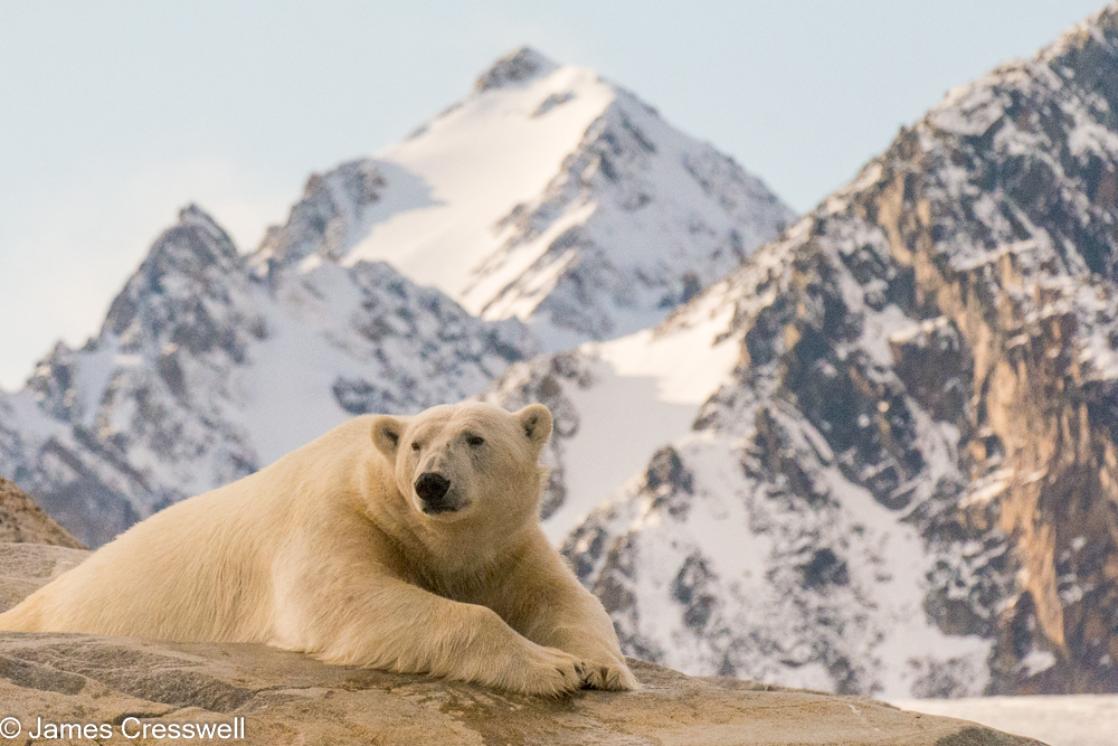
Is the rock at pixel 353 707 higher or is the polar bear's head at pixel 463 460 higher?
the polar bear's head at pixel 463 460

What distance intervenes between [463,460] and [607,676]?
1.41 m

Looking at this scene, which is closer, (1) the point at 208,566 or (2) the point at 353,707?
(2) the point at 353,707

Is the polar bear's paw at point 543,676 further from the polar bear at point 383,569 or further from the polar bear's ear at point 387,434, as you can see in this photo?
the polar bear's ear at point 387,434

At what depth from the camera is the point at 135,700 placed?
317 inches

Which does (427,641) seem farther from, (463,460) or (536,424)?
(536,424)

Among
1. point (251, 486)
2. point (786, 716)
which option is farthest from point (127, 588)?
point (786, 716)

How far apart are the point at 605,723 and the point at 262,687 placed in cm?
170

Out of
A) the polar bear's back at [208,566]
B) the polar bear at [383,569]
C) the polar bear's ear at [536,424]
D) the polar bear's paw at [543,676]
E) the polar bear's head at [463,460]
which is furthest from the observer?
the polar bear's ear at [536,424]

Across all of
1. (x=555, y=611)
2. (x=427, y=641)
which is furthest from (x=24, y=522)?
(x=427, y=641)

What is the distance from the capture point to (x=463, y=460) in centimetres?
930

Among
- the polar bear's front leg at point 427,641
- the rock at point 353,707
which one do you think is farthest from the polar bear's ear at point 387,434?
the rock at point 353,707

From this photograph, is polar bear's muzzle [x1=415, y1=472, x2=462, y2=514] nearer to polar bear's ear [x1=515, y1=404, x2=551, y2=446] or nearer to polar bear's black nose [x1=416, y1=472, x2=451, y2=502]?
polar bear's black nose [x1=416, y1=472, x2=451, y2=502]

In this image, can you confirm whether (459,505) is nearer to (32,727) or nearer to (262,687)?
(262,687)

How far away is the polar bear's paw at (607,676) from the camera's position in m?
8.97
